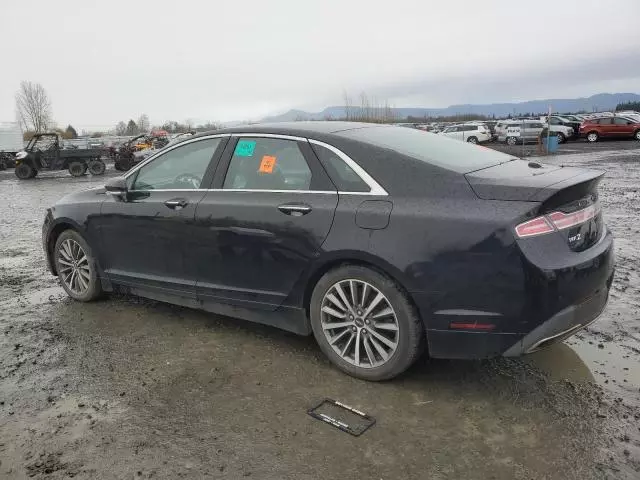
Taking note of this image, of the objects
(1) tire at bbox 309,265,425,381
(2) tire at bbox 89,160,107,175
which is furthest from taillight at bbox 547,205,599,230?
(2) tire at bbox 89,160,107,175

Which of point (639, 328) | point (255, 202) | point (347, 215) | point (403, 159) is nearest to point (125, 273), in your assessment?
point (255, 202)

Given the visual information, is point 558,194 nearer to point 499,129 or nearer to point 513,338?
point 513,338

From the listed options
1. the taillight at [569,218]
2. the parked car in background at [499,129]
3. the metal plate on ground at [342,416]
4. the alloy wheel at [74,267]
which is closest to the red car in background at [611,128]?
the parked car in background at [499,129]

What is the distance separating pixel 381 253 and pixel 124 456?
5.77 ft

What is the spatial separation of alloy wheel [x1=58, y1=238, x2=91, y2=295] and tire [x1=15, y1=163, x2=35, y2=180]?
67.4ft

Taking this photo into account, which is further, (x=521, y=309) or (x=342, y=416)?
(x=342, y=416)

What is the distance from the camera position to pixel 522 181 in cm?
317

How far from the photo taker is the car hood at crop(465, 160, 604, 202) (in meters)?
3.03

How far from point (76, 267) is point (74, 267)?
1.2 inches

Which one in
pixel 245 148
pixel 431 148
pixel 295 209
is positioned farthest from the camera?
pixel 245 148

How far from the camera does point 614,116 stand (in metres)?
31.7

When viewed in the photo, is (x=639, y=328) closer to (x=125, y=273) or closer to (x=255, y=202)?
(x=255, y=202)

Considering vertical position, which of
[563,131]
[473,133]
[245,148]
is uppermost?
[245,148]

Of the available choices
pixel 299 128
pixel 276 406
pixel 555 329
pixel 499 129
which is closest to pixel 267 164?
pixel 299 128
